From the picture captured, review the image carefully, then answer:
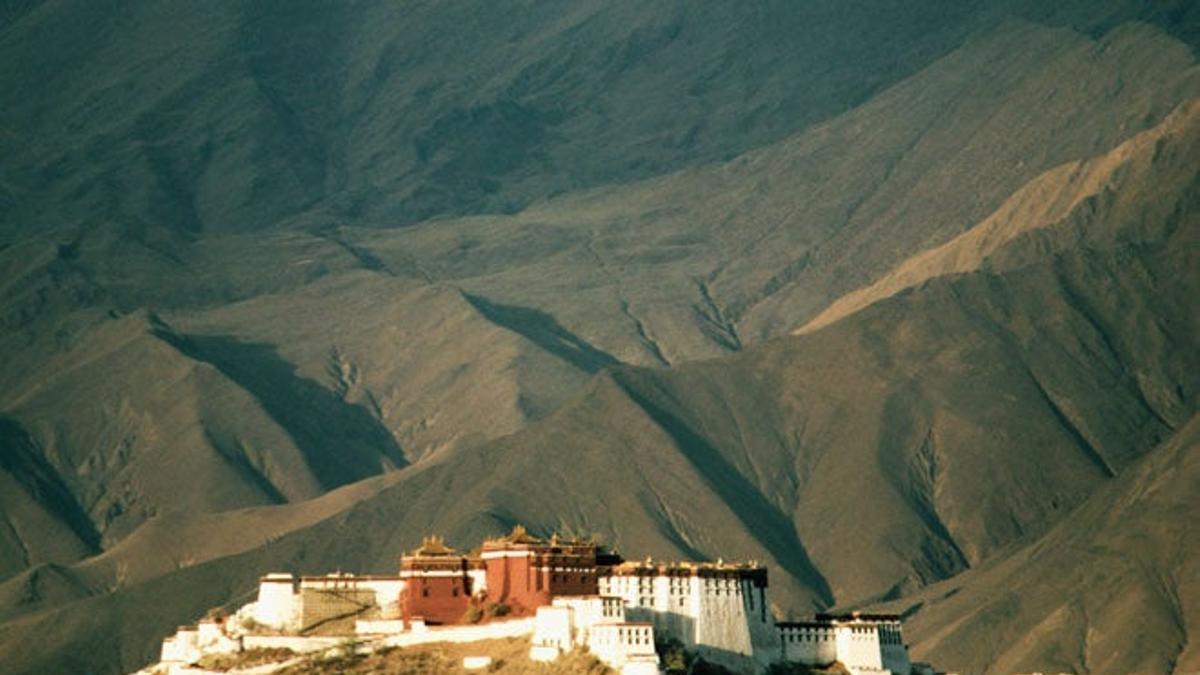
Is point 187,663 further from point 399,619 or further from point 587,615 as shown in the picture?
point 587,615

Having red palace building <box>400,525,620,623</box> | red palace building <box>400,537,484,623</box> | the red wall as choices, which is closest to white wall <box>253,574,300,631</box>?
red palace building <box>400,525,620,623</box>

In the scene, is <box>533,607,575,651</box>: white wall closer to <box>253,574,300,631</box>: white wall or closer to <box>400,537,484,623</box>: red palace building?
<box>400,537,484,623</box>: red palace building

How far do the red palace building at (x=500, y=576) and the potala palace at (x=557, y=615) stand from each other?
0.04m

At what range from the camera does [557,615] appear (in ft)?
373

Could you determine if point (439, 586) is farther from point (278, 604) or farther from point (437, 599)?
point (278, 604)

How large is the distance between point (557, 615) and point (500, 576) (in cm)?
800

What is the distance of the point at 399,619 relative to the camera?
123m

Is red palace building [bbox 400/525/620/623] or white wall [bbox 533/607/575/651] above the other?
red palace building [bbox 400/525/620/623]

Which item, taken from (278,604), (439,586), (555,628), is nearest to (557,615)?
(555,628)

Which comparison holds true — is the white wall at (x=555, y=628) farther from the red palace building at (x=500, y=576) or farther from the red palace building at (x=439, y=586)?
the red palace building at (x=439, y=586)

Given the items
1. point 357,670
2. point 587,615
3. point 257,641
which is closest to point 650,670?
point 587,615

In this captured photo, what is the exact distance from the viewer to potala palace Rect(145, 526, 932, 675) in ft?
373

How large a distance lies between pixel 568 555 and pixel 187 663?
64.0 ft

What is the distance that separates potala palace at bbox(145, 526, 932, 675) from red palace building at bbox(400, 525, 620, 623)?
4 centimetres
